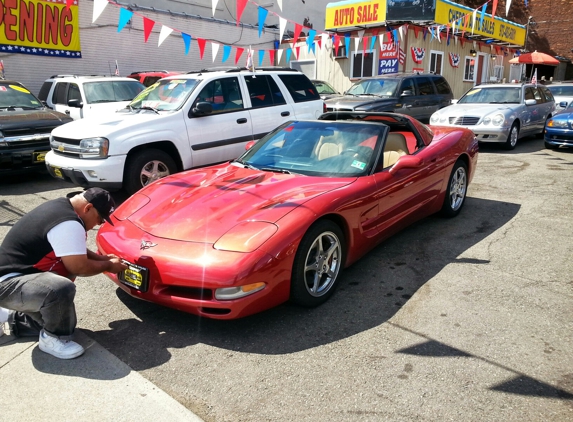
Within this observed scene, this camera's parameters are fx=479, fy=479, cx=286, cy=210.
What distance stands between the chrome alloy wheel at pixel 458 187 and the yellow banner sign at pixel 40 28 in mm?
13836

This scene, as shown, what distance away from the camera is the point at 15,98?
8.69 metres

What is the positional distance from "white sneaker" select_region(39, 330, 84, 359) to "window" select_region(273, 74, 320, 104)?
6230 mm

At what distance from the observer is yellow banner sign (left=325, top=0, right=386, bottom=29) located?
1819cm

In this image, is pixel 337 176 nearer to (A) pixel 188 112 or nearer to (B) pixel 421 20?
(A) pixel 188 112

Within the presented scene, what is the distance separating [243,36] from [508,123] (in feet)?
44.2

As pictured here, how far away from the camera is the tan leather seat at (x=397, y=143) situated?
5125 millimetres

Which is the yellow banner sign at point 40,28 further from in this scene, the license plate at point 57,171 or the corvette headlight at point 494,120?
the corvette headlight at point 494,120

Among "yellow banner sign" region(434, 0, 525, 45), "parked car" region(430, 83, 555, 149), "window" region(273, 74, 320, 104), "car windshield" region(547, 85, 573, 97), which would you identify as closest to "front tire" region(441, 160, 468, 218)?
"window" region(273, 74, 320, 104)

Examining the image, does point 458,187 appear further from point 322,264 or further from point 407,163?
point 322,264

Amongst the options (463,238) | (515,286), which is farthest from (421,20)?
(515,286)

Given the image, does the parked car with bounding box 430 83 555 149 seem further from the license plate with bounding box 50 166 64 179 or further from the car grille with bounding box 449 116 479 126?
the license plate with bounding box 50 166 64 179

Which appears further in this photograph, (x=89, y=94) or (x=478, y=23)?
(x=478, y=23)

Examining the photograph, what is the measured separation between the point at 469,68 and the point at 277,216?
21.9m

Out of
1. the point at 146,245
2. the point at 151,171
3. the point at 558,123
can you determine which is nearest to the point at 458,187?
the point at 146,245
